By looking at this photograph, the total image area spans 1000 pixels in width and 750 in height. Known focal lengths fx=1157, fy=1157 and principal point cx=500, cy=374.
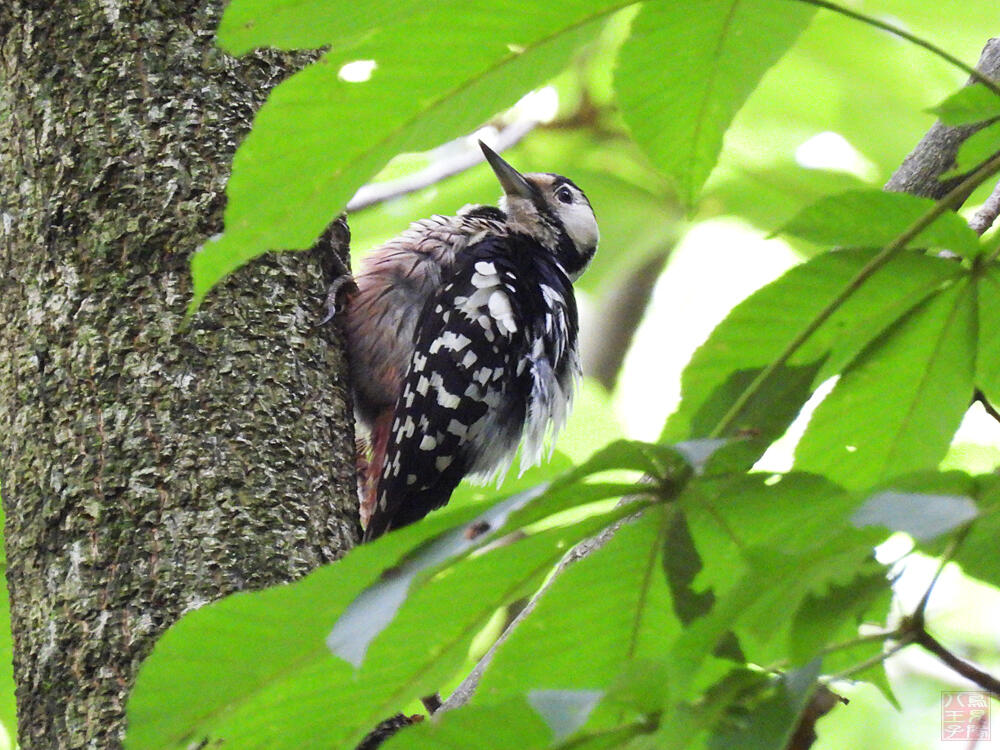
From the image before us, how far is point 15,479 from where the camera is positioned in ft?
5.64

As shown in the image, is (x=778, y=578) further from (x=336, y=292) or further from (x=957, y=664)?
(x=336, y=292)

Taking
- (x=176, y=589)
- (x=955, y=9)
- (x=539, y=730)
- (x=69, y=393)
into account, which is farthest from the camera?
(x=955, y=9)

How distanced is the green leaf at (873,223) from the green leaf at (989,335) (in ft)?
0.20

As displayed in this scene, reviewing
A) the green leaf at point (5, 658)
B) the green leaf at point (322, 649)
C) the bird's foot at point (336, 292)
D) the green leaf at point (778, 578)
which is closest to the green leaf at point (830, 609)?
the green leaf at point (778, 578)

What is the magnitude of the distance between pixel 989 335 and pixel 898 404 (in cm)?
12

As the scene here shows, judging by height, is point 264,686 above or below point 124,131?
below

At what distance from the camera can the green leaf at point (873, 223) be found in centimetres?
104

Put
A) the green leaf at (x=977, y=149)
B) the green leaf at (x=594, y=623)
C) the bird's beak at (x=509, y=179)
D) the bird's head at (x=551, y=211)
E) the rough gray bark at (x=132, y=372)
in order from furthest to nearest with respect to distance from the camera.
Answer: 1. the bird's head at (x=551, y=211)
2. the bird's beak at (x=509, y=179)
3. the rough gray bark at (x=132, y=372)
4. the green leaf at (x=977, y=149)
5. the green leaf at (x=594, y=623)

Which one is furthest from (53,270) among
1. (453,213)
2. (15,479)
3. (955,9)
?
(955,9)

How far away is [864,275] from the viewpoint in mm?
1036

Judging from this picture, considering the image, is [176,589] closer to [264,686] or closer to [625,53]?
[264,686]

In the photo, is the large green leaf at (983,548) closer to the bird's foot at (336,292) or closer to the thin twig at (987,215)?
the thin twig at (987,215)

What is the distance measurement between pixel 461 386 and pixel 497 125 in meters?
1.63

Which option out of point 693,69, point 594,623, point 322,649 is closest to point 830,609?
point 594,623
